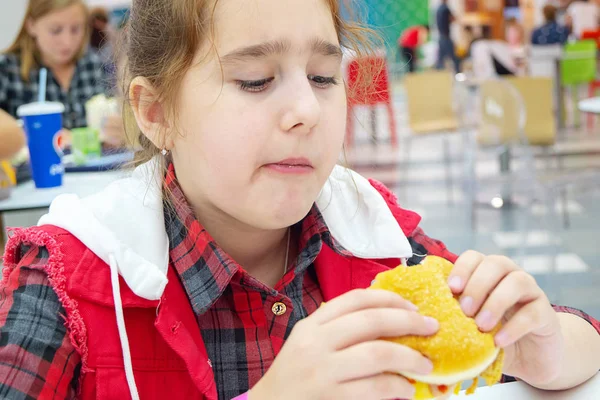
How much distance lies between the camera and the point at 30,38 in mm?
3797

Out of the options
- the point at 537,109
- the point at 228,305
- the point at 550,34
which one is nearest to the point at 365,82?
the point at 228,305

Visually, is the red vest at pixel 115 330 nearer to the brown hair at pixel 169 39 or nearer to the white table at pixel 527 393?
the brown hair at pixel 169 39

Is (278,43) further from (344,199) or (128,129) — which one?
(128,129)

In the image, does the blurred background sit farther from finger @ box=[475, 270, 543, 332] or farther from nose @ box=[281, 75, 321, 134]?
finger @ box=[475, 270, 543, 332]

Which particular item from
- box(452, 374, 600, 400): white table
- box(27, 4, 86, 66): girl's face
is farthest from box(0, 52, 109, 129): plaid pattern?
box(452, 374, 600, 400): white table

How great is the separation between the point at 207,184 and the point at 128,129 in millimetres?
406

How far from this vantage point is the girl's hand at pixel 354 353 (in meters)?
0.76

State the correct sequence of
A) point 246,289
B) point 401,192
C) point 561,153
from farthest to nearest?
point 561,153 → point 401,192 → point 246,289

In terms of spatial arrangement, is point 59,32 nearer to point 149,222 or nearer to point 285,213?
point 149,222

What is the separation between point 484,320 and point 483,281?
56 millimetres

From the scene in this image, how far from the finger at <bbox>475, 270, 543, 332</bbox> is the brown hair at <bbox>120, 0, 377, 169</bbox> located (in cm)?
51

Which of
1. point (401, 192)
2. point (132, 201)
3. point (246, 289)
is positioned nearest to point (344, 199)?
point (246, 289)

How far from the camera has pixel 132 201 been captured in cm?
115

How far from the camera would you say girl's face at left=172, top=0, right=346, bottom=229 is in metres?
0.99
